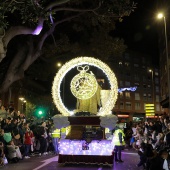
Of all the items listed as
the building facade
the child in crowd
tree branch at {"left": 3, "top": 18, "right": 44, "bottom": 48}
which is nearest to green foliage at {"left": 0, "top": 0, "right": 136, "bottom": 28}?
tree branch at {"left": 3, "top": 18, "right": 44, "bottom": 48}

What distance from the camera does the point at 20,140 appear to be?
15.2 metres

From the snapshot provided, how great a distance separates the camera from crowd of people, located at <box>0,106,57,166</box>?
13.4 m

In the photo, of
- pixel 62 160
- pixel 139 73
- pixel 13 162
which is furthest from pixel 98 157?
pixel 139 73

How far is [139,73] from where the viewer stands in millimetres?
85125

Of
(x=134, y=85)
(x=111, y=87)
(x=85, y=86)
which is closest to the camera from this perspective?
(x=111, y=87)

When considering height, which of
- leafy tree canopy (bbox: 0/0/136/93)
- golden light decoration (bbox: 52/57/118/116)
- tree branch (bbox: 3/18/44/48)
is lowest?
golden light decoration (bbox: 52/57/118/116)

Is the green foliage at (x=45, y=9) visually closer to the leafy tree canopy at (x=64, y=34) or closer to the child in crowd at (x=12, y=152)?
the leafy tree canopy at (x=64, y=34)

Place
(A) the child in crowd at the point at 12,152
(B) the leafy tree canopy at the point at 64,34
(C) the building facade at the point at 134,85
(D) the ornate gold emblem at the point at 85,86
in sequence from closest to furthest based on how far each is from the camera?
(A) the child in crowd at the point at 12,152
(B) the leafy tree canopy at the point at 64,34
(D) the ornate gold emblem at the point at 85,86
(C) the building facade at the point at 134,85

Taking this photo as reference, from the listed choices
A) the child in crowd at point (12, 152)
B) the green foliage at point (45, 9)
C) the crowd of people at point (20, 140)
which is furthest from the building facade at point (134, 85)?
the child in crowd at point (12, 152)

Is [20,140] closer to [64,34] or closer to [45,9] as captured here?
[45,9]

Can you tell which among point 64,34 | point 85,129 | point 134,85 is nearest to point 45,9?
point 85,129

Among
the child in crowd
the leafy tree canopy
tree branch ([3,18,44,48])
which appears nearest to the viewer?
tree branch ([3,18,44,48])

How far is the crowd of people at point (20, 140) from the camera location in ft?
43.8

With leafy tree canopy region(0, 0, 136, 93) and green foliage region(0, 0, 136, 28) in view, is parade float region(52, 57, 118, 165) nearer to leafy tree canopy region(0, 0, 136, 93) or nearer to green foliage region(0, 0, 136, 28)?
leafy tree canopy region(0, 0, 136, 93)
